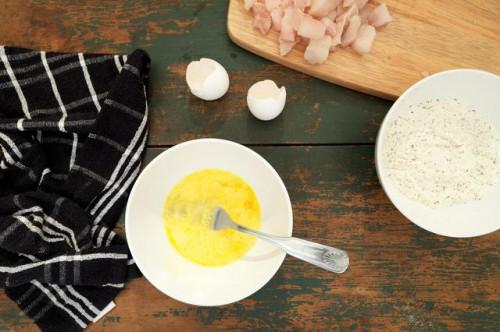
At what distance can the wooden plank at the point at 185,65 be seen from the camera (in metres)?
0.86

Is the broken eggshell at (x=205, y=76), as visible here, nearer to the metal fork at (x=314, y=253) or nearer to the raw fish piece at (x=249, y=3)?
the raw fish piece at (x=249, y=3)

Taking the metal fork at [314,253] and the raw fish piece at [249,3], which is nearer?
the metal fork at [314,253]

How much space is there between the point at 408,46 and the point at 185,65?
48 cm

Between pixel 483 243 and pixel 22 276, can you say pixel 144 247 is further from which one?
pixel 483 243

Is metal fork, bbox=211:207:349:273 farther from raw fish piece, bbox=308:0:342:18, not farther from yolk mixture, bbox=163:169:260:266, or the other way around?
raw fish piece, bbox=308:0:342:18

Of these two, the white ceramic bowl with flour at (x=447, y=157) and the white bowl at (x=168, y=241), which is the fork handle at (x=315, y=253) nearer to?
the white bowl at (x=168, y=241)

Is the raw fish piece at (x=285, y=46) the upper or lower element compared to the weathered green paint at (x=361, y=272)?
upper

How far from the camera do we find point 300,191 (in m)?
0.86

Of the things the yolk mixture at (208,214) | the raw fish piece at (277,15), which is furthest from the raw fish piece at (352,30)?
the yolk mixture at (208,214)

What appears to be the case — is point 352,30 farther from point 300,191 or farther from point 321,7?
point 300,191

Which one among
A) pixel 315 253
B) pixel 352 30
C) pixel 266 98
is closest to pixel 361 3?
pixel 352 30

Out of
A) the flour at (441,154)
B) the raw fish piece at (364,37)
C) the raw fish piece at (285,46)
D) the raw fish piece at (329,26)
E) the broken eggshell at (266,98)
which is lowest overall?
the flour at (441,154)

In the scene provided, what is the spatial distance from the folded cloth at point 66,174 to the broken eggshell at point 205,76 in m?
0.11

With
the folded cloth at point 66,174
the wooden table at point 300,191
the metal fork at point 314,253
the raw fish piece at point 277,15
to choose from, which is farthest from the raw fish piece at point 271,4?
the metal fork at point 314,253
